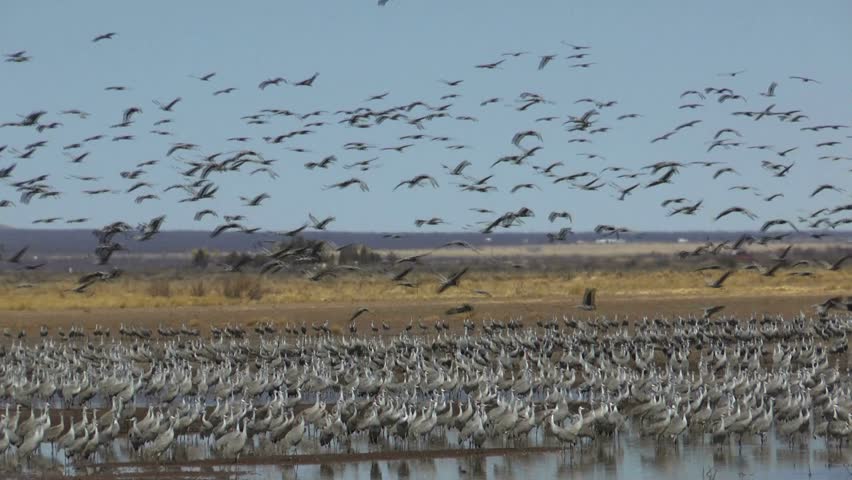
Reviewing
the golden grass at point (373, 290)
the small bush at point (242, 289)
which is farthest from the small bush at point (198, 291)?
the small bush at point (242, 289)

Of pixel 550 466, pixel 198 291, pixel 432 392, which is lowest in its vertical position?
pixel 198 291

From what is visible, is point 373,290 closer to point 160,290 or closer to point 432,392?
point 160,290

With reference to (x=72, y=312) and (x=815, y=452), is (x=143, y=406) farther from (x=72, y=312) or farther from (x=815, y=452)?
(x=72, y=312)

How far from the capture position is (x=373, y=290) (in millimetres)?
75625

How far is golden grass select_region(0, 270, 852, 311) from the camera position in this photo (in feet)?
222

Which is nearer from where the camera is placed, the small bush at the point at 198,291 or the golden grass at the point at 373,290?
the golden grass at the point at 373,290

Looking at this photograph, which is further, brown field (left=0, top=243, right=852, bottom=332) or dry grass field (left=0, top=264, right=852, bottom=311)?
dry grass field (left=0, top=264, right=852, bottom=311)

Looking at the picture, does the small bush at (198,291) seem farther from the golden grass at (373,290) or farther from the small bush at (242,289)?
the small bush at (242,289)

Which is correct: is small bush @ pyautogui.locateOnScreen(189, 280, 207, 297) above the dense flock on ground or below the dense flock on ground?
below

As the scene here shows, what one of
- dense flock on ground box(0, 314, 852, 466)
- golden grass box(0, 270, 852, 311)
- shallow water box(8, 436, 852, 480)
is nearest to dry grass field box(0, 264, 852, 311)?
golden grass box(0, 270, 852, 311)

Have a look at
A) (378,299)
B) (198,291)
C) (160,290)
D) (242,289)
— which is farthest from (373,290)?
(160,290)

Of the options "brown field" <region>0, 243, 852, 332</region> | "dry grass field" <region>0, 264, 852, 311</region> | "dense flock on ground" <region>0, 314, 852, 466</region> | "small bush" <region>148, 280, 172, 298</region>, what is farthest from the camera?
"small bush" <region>148, 280, 172, 298</region>

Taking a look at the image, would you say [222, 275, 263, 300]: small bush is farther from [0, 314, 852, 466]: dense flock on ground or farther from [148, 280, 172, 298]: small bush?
[0, 314, 852, 466]: dense flock on ground

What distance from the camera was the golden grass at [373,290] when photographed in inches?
2667
